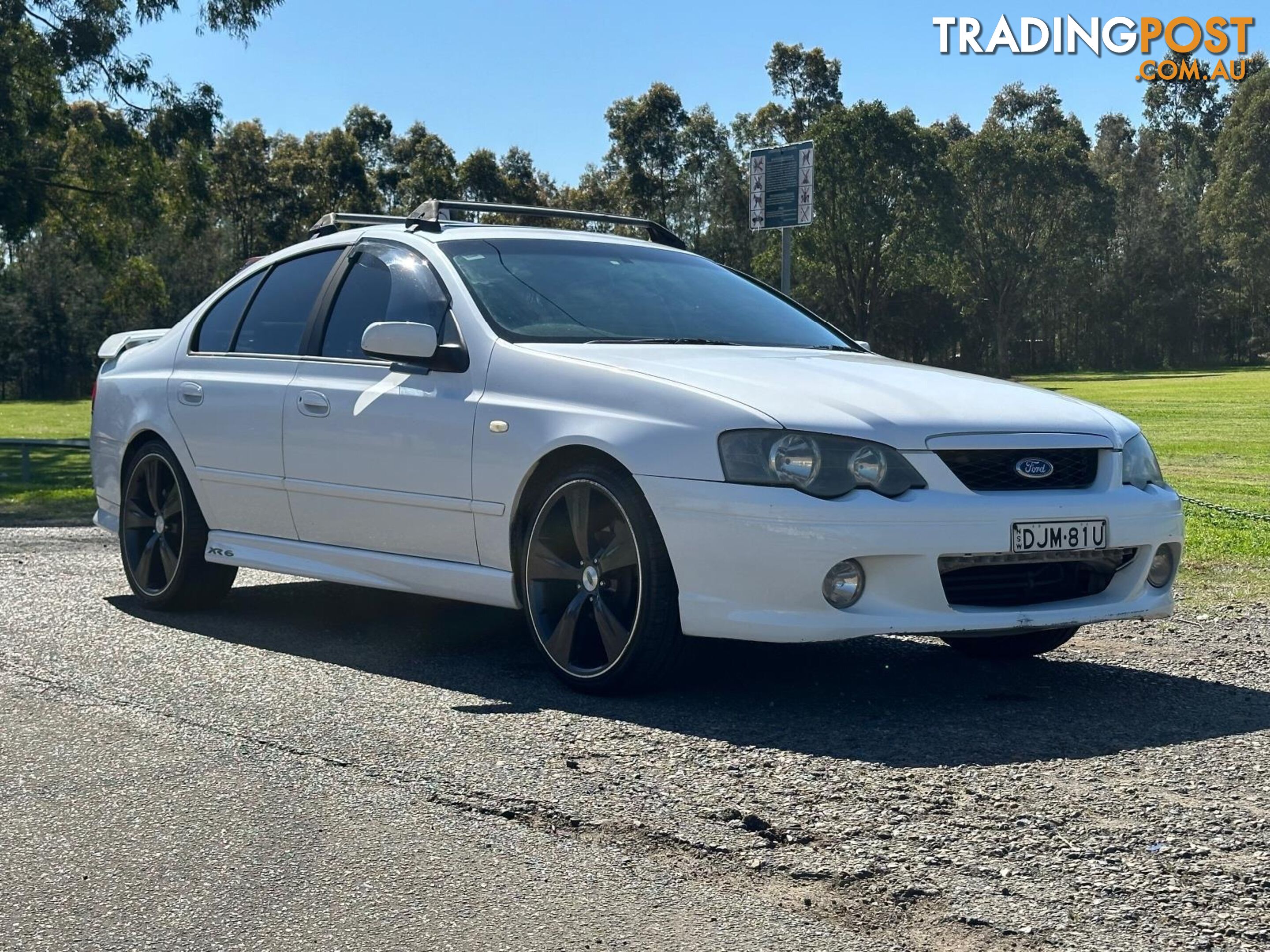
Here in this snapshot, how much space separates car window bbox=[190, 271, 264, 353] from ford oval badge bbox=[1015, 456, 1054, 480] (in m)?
3.85

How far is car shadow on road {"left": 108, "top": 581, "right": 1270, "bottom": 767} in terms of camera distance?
15.3ft

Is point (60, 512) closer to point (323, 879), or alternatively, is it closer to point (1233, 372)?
point (323, 879)

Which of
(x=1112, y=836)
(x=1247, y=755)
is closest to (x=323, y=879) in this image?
(x=1112, y=836)

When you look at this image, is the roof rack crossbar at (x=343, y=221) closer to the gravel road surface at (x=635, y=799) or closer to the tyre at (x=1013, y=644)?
the gravel road surface at (x=635, y=799)

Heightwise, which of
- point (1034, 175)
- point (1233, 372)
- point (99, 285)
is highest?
point (1034, 175)

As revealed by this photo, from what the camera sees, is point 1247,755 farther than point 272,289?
No

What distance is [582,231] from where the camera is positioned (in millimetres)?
7113

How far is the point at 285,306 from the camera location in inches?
276

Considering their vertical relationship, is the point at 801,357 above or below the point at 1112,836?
above

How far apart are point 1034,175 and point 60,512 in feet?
199

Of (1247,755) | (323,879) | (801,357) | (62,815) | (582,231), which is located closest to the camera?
(323,879)

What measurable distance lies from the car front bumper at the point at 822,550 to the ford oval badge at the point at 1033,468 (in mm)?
64

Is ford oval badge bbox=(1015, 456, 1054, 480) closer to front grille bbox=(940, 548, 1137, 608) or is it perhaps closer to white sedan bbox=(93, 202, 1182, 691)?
white sedan bbox=(93, 202, 1182, 691)

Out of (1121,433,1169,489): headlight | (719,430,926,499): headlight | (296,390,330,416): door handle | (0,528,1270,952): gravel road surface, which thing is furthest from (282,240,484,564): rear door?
(1121,433,1169,489): headlight
